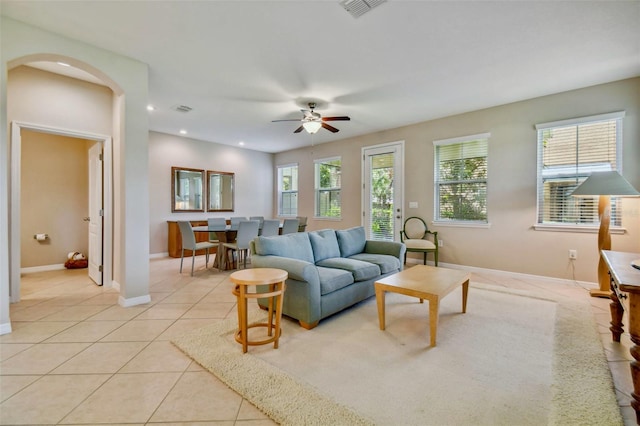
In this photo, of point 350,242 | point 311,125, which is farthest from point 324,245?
point 311,125

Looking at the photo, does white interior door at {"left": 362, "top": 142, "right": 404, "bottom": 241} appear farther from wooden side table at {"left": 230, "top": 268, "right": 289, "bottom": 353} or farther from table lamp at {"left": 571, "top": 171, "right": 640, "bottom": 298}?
wooden side table at {"left": 230, "top": 268, "right": 289, "bottom": 353}

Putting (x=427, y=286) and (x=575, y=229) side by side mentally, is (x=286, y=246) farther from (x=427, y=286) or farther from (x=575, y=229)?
(x=575, y=229)

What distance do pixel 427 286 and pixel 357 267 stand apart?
86 cm

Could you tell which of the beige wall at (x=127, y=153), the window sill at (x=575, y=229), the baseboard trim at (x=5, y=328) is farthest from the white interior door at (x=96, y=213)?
the window sill at (x=575, y=229)

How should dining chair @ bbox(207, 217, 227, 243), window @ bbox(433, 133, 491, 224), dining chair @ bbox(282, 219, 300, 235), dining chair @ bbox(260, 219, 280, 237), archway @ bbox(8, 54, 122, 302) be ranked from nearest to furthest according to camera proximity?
archway @ bbox(8, 54, 122, 302) < window @ bbox(433, 133, 491, 224) < dining chair @ bbox(260, 219, 280, 237) < dining chair @ bbox(207, 217, 227, 243) < dining chair @ bbox(282, 219, 300, 235)

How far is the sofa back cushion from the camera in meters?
2.96

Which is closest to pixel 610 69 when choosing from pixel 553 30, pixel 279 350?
pixel 553 30

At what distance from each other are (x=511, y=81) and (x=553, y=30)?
Result: 3.56 feet

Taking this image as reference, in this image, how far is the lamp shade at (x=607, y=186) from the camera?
3.02 m

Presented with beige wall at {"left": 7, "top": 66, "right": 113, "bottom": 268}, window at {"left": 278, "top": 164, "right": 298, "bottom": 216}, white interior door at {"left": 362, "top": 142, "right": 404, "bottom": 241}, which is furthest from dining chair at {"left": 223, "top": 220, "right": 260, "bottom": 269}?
window at {"left": 278, "top": 164, "right": 298, "bottom": 216}

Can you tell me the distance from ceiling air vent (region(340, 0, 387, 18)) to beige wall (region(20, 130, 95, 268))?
536cm

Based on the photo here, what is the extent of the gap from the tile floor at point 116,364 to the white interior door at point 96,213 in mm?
462

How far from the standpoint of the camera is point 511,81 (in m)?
3.62

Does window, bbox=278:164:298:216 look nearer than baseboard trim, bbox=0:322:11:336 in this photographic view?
No
